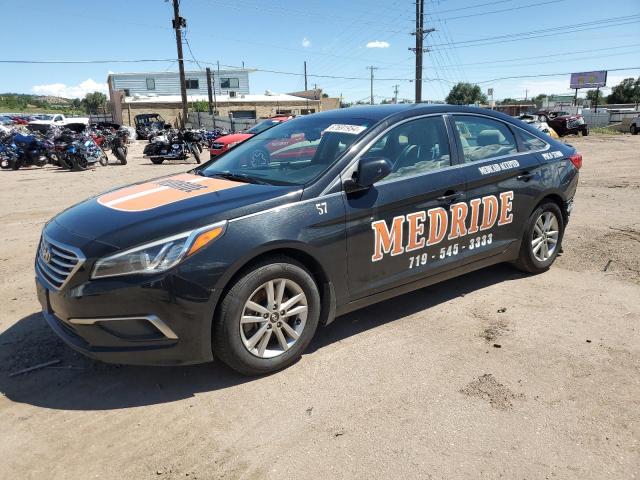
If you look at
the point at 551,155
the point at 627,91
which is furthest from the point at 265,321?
the point at 627,91

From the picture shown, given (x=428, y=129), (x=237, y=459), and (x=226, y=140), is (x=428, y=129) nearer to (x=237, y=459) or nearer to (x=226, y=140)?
(x=237, y=459)

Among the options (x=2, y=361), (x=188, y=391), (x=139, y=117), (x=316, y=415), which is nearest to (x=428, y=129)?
(x=316, y=415)

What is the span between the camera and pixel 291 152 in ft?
13.3

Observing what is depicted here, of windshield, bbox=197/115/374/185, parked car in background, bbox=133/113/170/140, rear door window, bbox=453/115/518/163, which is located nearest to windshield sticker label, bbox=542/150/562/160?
rear door window, bbox=453/115/518/163

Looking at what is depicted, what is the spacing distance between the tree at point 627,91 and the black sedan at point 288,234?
273ft

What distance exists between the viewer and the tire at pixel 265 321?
2.97 metres

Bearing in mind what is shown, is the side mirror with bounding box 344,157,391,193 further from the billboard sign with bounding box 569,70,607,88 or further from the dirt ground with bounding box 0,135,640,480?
the billboard sign with bounding box 569,70,607,88

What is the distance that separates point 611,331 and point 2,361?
4.36 m

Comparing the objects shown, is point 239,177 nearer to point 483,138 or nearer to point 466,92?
point 483,138

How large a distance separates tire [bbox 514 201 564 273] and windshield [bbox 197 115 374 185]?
1.99 meters

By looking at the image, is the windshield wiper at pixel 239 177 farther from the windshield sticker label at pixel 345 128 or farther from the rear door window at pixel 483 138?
the rear door window at pixel 483 138

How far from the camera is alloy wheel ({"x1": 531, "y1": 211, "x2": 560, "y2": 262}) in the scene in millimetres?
4832

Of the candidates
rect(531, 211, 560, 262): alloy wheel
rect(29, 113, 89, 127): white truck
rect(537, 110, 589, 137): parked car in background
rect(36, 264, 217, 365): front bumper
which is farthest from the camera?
rect(537, 110, 589, 137): parked car in background

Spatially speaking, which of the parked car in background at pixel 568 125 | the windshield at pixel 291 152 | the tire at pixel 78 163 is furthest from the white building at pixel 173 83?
the windshield at pixel 291 152
